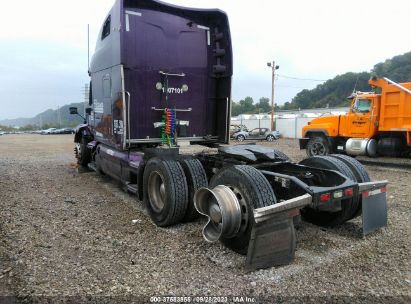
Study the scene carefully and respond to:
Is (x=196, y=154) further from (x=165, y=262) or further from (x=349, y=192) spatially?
(x=349, y=192)

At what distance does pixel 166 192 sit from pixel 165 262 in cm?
130

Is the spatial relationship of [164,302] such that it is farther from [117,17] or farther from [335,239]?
[117,17]

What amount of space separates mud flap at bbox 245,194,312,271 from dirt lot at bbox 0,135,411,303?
13cm

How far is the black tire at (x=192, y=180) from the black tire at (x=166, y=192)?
73 millimetres

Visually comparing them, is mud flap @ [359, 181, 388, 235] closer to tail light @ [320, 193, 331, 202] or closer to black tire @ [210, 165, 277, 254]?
tail light @ [320, 193, 331, 202]

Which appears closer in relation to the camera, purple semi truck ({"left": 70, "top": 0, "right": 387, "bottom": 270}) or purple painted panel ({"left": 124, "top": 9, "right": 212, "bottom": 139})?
purple semi truck ({"left": 70, "top": 0, "right": 387, "bottom": 270})

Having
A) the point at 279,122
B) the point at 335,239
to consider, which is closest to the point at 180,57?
the point at 335,239

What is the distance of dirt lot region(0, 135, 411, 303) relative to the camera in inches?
125

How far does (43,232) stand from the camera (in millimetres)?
4703

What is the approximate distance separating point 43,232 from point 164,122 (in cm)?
279

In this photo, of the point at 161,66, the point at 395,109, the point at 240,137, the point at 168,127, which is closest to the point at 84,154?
the point at 168,127

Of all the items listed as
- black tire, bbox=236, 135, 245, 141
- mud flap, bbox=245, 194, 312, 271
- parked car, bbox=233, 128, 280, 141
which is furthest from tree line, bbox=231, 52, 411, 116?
mud flap, bbox=245, 194, 312, 271

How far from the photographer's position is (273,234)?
3.50m

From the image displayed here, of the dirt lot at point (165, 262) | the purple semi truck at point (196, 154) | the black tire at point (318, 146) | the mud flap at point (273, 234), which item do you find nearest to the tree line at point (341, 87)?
the black tire at point (318, 146)
